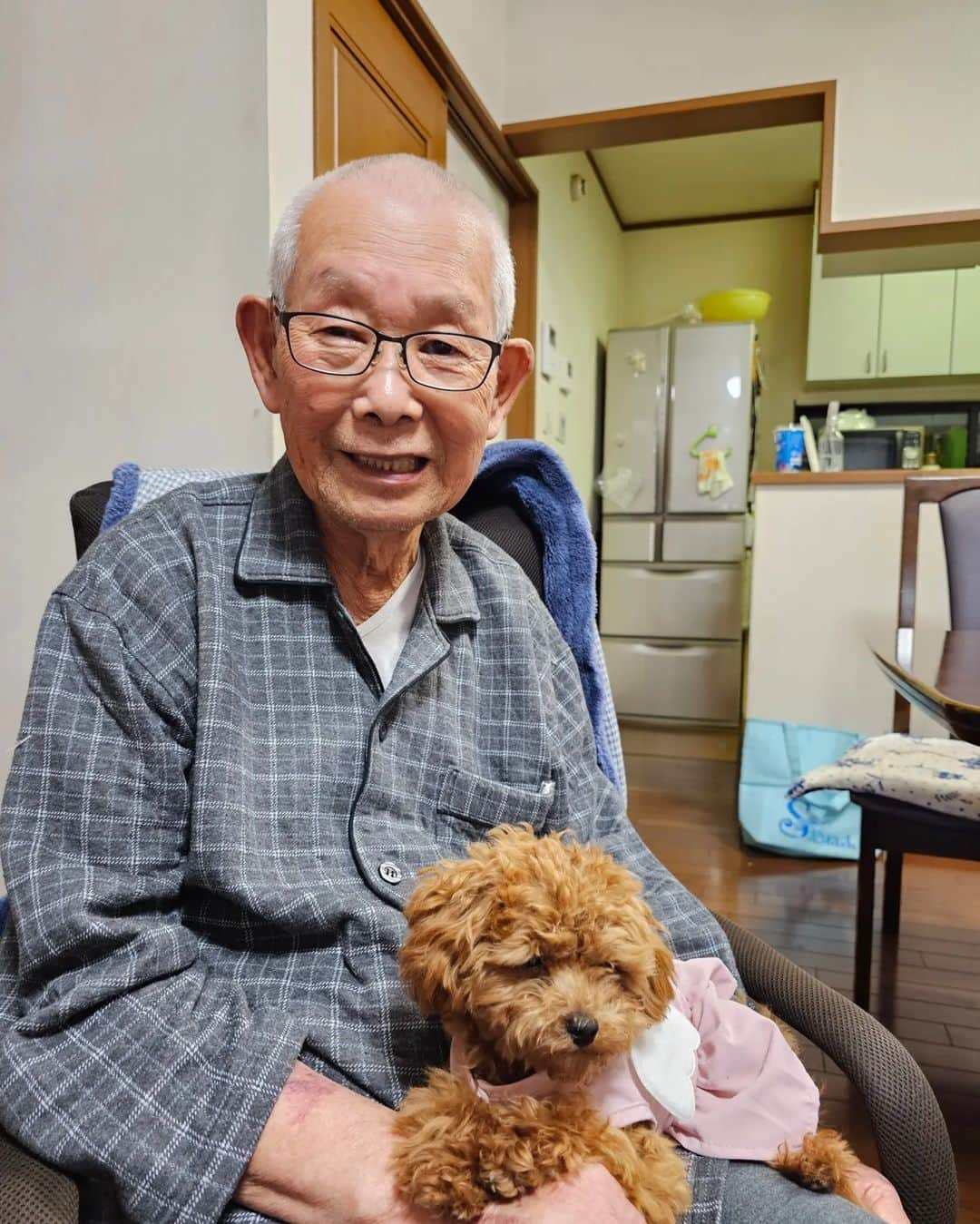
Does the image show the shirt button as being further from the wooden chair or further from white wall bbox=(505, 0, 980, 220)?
white wall bbox=(505, 0, 980, 220)

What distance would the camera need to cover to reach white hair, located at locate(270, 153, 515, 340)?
89 cm

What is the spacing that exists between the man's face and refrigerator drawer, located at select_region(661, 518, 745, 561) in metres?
4.06

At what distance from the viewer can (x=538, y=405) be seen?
375 centimetres

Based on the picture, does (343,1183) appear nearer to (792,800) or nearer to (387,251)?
(387,251)

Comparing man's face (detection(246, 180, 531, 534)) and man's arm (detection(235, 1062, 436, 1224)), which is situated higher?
man's face (detection(246, 180, 531, 534))

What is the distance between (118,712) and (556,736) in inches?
20.5

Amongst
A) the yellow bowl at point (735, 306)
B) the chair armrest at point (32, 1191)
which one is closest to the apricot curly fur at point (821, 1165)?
the chair armrest at point (32, 1191)

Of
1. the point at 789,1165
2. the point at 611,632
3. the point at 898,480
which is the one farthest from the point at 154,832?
the point at 611,632

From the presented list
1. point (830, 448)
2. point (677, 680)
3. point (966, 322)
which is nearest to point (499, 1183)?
point (830, 448)

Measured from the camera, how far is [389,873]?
0.84m

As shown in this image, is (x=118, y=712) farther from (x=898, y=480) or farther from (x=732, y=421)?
(x=732, y=421)

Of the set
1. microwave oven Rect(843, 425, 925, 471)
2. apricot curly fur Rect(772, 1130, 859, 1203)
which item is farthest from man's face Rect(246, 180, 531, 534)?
microwave oven Rect(843, 425, 925, 471)

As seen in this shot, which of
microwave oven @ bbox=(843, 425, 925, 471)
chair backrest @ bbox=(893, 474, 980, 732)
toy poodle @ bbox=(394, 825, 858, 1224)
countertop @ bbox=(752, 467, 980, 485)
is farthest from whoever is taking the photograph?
microwave oven @ bbox=(843, 425, 925, 471)

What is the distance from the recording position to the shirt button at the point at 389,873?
0.84 m
